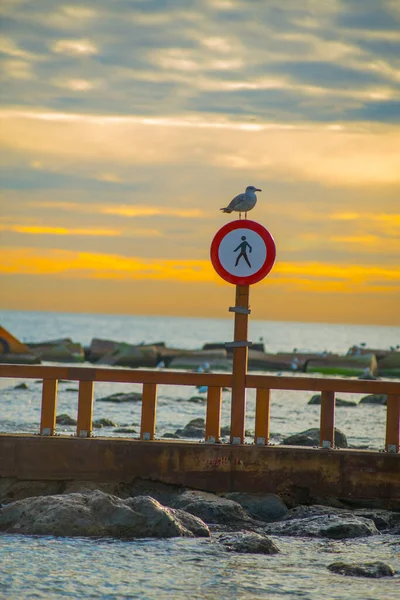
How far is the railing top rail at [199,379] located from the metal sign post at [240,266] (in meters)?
0.22

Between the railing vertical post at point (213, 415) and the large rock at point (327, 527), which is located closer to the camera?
the large rock at point (327, 527)

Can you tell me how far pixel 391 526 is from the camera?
9.06 meters

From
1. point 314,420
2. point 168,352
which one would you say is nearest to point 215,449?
point 314,420

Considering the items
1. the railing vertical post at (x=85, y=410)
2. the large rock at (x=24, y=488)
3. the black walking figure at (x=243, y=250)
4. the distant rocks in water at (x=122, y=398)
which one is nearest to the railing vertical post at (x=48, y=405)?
the railing vertical post at (x=85, y=410)

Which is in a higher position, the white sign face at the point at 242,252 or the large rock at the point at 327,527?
the white sign face at the point at 242,252

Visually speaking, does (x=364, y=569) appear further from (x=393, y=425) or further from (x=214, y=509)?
(x=393, y=425)

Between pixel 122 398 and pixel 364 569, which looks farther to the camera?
pixel 122 398

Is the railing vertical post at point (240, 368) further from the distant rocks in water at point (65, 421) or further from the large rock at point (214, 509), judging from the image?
the distant rocks in water at point (65, 421)

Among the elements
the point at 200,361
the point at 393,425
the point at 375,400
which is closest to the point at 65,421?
the point at 393,425

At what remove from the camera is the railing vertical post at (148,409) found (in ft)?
31.9

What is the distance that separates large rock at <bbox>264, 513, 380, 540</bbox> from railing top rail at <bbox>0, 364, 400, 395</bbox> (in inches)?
55.2

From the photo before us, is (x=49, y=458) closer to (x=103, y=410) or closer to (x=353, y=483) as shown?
(x=353, y=483)

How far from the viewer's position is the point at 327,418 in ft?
31.7

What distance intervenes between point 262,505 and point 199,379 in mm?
1466
